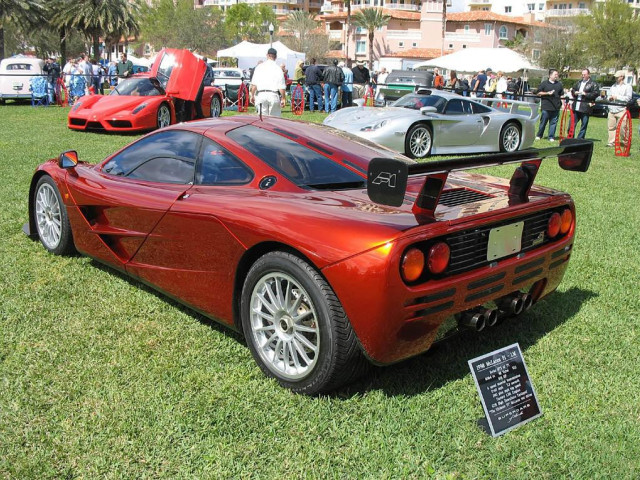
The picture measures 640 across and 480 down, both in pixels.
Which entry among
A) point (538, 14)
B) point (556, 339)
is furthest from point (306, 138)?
point (538, 14)

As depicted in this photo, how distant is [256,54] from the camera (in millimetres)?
38562

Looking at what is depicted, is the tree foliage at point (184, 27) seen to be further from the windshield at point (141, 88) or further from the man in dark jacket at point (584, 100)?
the man in dark jacket at point (584, 100)

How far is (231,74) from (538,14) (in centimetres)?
9709

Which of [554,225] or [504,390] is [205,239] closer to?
[504,390]

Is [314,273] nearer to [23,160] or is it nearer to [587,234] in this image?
[587,234]

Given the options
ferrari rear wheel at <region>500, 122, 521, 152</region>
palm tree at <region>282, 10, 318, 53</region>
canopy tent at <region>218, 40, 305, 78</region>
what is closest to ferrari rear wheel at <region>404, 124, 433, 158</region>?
ferrari rear wheel at <region>500, 122, 521, 152</region>

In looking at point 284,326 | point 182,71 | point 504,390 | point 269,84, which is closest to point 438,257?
point 504,390

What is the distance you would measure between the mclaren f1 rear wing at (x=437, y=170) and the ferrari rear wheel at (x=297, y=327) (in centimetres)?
54

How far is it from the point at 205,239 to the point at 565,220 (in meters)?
1.97

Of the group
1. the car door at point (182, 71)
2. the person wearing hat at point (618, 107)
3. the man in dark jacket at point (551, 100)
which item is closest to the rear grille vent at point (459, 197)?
the car door at point (182, 71)

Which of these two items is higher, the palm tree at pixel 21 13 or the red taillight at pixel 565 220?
the palm tree at pixel 21 13

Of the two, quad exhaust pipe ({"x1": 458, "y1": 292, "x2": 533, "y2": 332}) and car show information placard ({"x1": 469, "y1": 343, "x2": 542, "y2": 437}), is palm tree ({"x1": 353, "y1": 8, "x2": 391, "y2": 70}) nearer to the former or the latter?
quad exhaust pipe ({"x1": 458, "y1": 292, "x2": 533, "y2": 332})

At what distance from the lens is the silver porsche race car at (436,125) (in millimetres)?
10680

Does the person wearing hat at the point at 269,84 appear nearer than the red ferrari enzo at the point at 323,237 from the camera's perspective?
No
